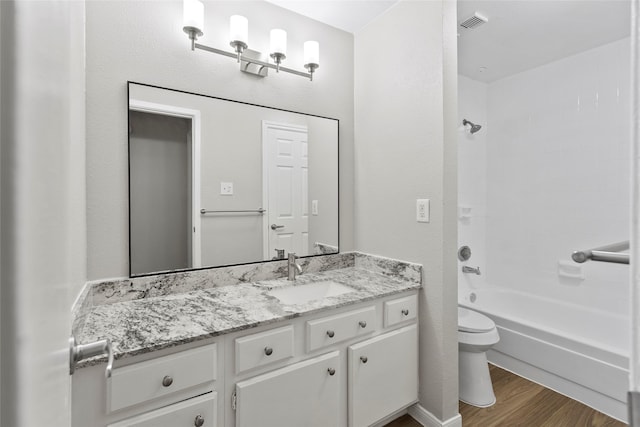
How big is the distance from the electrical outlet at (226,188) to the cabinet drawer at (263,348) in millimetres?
823

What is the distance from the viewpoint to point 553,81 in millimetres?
2775

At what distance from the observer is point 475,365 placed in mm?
2057

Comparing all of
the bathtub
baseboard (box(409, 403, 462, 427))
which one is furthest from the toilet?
the bathtub

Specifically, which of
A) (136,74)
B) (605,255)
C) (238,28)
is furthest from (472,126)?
(136,74)

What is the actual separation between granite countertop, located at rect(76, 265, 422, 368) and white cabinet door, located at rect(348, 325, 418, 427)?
26cm

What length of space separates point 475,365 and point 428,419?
0.53 meters

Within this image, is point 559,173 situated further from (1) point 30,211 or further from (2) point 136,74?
(1) point 30,211

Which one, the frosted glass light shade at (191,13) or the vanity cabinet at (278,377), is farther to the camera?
the frosted glass light shade at (191,13)

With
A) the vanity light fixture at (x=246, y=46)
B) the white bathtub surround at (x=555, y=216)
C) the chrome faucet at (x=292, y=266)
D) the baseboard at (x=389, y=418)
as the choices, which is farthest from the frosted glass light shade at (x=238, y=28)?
the white bathtub surround at (x=555, y=216)

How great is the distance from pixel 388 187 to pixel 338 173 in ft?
1.28

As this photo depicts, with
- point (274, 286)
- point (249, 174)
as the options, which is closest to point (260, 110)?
point (249, 174)

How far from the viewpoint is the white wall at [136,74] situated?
1419 mm

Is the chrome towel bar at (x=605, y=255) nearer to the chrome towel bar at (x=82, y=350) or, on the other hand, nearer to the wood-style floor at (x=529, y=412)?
the chrome towel bar at (x=82, y=350)

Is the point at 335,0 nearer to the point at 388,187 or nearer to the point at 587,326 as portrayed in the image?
the point at 388,187
